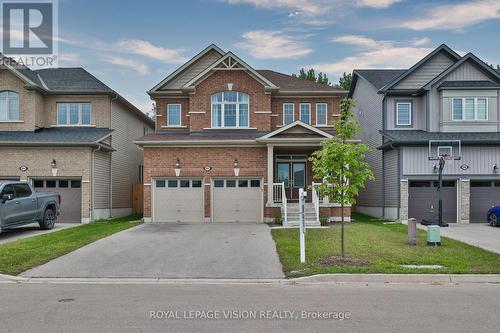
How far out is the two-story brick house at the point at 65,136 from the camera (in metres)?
24.4

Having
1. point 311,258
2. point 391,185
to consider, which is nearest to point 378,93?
point 391,185

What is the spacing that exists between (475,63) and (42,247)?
2167 centimetres

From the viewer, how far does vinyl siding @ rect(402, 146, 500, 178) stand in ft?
78.7

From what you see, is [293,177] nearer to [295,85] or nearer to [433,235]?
[295,85]

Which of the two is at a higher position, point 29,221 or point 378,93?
point 378,93

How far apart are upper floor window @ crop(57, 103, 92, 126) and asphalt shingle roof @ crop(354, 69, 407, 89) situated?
16136 millimetres

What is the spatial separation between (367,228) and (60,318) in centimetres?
1509

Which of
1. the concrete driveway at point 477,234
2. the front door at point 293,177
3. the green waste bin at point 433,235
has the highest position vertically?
the front door at point 293,177

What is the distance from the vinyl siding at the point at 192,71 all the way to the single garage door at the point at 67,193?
732 cm

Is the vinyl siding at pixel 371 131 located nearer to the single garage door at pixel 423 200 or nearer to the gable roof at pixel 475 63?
the single garage door at pixel 423 200

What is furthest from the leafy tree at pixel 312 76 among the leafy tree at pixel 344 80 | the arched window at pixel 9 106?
A: the arched window at pixel 9 106

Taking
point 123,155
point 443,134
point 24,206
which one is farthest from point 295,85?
point 24,206

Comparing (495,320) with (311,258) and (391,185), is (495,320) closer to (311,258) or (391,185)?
(311,258)

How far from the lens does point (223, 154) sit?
24312 mm
